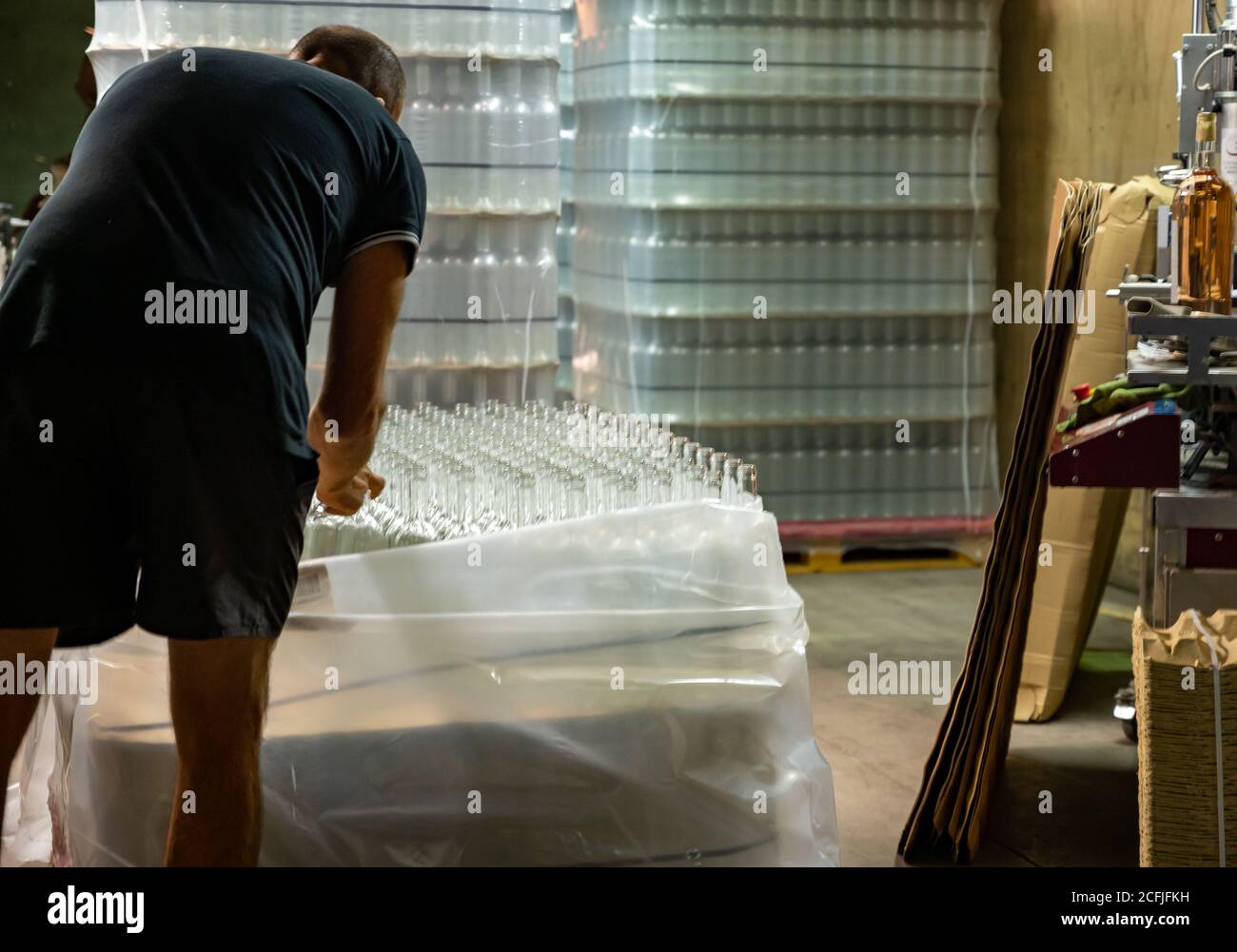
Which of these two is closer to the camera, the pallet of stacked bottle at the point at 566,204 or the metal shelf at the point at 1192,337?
the metal shelf at the point at 1192,337

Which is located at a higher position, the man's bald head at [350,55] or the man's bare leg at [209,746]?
the man's bald head at [350,55]

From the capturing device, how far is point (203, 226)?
236cm

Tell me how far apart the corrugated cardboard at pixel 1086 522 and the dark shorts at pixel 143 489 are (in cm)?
293

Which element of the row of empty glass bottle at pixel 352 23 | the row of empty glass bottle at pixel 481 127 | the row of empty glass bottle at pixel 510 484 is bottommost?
the row of empty glass bottle at pixel 510 484

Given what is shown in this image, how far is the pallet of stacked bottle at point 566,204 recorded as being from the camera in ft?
23.8

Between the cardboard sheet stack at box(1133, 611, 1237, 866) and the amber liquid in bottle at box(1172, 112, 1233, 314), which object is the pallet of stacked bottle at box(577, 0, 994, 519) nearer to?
the amber liquid in bottle at box(1172, 112, 1233, 314)

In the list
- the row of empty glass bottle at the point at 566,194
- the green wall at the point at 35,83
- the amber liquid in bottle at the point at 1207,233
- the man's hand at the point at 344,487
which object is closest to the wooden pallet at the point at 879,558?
the row of empty glass bottle at the point at 566,194

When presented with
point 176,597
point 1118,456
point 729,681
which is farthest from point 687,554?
point 176,597

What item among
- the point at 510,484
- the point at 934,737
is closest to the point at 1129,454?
the point at 510,484

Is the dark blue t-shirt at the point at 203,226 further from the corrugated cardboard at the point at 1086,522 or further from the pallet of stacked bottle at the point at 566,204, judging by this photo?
the pallet of stacked bottle at the point at 566,204

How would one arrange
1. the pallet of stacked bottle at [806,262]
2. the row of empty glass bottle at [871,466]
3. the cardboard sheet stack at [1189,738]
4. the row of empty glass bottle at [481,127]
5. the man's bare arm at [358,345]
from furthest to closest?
the row of empty glass bottle at [871,466], the pallet of stacked bottle at [806,262], the row of empty glass bottle at [481,127], the cardboard sheet stack at [1189,738], the man's bare arm at [358,345]

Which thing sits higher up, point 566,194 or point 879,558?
point 566,194

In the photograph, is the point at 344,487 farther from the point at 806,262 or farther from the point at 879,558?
the point at 879,558

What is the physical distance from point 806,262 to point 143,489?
454cm
